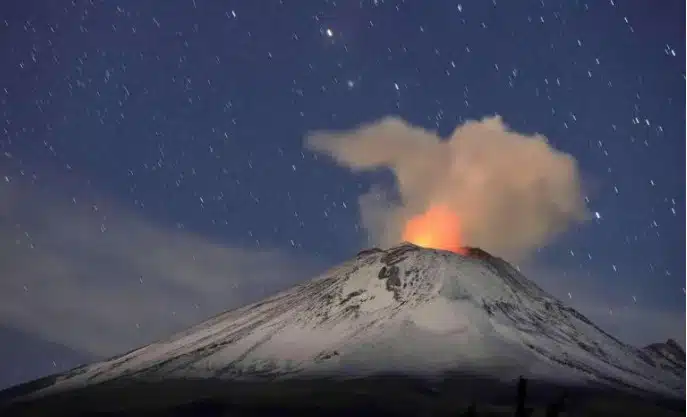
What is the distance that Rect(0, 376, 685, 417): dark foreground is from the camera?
99.2 m

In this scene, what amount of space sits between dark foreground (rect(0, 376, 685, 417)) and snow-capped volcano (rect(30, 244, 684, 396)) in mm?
6088

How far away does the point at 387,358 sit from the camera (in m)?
123

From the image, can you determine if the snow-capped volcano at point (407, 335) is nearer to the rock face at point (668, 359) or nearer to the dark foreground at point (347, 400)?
the rock face at point (668, 359)

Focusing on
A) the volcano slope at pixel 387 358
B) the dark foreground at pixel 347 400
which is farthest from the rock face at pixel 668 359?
the dark foreground at pixel 347 400

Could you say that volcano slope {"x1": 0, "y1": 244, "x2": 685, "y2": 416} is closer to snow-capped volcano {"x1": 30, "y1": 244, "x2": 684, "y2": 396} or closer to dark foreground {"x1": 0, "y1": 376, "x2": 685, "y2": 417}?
dark foreground {"x1": 0, "y1": 376, "x2": 685, "y2": 417}

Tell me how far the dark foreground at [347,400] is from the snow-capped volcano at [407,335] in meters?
6.09

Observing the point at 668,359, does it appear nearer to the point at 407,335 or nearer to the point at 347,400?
the point at 407,335

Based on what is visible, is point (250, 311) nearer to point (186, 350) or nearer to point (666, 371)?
point (186, 350)

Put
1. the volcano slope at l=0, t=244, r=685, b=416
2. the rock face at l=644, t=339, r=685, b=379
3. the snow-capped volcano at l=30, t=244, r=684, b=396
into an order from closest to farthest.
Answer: the volcano slope at l=0, t=244, r=685, b=416
the snow-capped volcano at l=30, t=244, r=684, b=396
the rock face at l=644, t=339, r=685, b=379

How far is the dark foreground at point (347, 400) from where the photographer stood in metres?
99.2

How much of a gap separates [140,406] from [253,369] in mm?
23758

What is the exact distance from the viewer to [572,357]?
13062cm

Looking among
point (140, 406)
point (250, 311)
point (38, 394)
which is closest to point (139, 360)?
point (38, 394)

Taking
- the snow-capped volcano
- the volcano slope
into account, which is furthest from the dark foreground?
the snow-capped volcano
